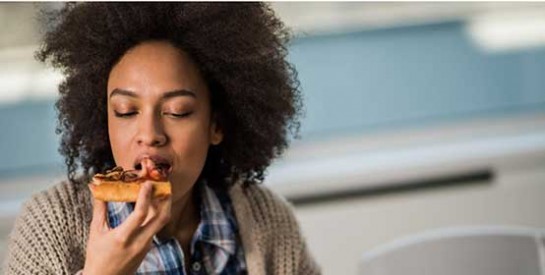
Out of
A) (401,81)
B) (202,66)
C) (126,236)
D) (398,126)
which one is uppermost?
(401,81)

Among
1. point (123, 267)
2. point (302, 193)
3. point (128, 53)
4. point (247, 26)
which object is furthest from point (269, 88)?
point (302, 193)

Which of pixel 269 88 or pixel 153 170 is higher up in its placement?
pixel 269 88

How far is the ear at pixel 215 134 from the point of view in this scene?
4.27 feet

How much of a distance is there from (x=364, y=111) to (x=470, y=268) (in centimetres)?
107

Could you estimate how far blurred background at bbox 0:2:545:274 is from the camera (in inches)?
97.8

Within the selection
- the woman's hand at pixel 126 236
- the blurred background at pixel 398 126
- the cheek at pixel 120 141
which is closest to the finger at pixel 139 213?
the woman's hand at pixel 126 236

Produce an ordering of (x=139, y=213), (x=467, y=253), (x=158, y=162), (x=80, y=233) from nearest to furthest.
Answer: (x=139, y=213)
(x=158, y=162)
(x=80, y=233)
(x=467, y=253)

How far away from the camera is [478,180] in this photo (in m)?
2.52

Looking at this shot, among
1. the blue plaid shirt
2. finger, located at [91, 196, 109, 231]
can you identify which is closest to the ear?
the blue plaid shirt

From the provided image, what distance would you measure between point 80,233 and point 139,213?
0.75 feet

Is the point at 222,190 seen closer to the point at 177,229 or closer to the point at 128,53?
the point at 177,229

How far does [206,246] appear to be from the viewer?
1.36m

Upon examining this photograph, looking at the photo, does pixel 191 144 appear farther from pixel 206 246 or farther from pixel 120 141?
pixel 206 246

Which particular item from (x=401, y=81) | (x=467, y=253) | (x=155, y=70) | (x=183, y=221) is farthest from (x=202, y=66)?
(x=401, y=81)
